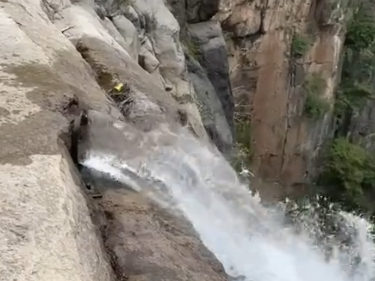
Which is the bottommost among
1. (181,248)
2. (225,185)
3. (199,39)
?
(199,39)

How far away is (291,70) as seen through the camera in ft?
38.4

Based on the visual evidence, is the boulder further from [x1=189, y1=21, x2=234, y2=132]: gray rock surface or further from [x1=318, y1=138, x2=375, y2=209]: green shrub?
[x1=318, y1=138, x2=375, y2=209]: green shrub

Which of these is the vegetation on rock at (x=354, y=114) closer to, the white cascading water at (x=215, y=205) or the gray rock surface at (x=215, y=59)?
the gray rock surface at (x=215, y=59)

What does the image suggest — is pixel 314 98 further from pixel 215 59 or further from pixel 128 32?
pixel 128 32

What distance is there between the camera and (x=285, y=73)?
38.0 feet

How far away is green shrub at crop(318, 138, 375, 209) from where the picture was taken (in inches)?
494

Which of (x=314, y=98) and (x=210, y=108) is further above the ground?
(x=210, y=108)

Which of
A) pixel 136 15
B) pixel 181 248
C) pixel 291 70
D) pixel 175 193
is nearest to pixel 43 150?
pixel 181 248

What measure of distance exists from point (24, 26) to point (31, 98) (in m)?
1.09

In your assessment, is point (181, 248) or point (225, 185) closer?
point (181, 248)

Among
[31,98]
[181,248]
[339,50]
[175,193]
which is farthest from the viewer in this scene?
[339,50]

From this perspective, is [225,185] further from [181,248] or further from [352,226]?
[352,226]

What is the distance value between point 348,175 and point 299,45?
2881mm

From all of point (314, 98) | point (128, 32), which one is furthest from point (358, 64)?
point (128, 32)
